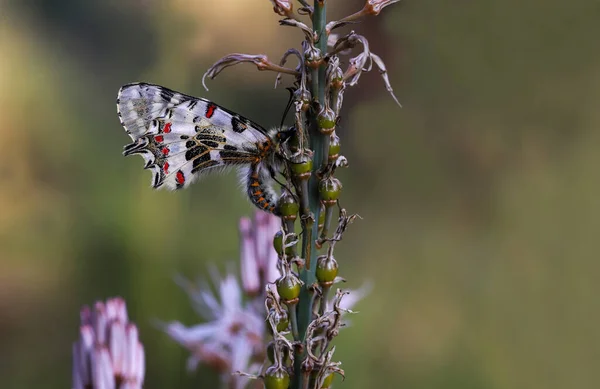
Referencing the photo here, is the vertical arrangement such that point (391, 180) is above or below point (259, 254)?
above

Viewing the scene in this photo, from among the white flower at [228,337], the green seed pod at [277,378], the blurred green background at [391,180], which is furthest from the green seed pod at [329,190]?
the blurred green background at [391,180]

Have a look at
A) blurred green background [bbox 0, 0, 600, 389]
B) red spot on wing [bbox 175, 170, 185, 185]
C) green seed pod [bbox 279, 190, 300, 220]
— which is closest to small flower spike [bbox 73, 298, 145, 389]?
red spot on wing [bbox 175, 170, 185, 185]

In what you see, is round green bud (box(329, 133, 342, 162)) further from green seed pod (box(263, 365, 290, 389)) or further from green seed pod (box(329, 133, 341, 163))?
green seed pod (box(263, 365, 290, 389))

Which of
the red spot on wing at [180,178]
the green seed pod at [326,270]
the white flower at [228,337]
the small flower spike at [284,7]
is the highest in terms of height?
the small flower spike at [284,7]

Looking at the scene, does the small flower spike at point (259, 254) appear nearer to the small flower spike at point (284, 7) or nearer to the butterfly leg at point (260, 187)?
the butterfly leg at point (260, 187)

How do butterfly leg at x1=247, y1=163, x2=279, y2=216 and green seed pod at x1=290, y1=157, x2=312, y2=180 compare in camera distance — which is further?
butterfly leg at x1=247, y1=163, x2=279, y2=216

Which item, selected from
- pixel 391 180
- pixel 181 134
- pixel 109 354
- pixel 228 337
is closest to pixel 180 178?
pixel 181 134

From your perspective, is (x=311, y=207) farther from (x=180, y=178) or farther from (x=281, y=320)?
(x=180, y=178)
